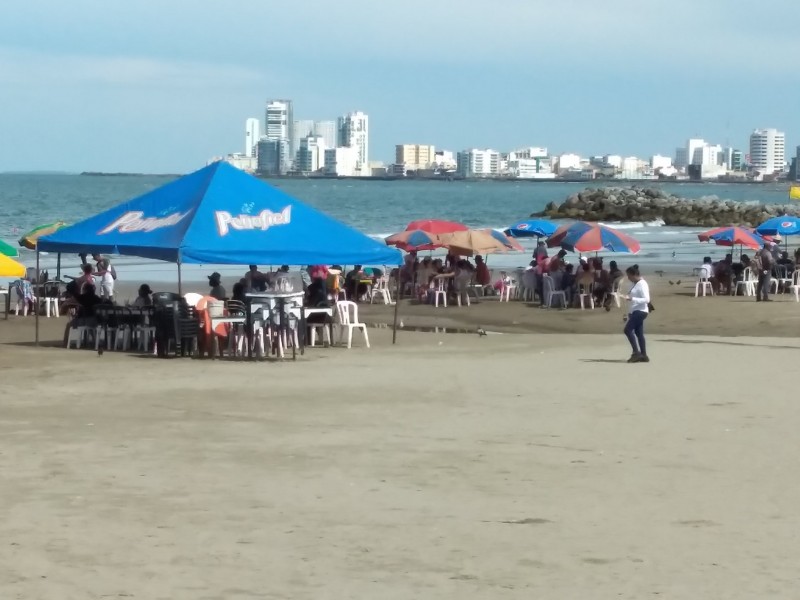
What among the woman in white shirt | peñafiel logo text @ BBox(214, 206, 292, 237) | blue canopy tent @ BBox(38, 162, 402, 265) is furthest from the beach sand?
peñafiel logo text @ BBox(214, 206, 292, 237)

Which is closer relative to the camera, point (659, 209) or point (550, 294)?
point (550, 294)

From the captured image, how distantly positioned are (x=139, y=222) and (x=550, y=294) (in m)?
11.1

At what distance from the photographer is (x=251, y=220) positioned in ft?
56.1

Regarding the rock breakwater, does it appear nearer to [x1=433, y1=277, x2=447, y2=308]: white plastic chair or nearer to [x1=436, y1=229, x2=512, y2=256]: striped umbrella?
[x1=436, y1=229, x2=512, y2=256]: striped umbrella

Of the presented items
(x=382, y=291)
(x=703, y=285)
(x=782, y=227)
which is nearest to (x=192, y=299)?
(x=382, y=291)

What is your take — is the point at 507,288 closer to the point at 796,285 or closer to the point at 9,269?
the point at 796,285

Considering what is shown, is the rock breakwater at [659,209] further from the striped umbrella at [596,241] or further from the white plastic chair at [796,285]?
the striped umbrella at [596,241]

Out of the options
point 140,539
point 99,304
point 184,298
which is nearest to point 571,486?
point 140,539

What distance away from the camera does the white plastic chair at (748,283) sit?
2864 centimetres

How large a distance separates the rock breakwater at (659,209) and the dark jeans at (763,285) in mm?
53846

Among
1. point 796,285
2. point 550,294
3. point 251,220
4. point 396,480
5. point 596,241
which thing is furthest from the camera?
point 796,285

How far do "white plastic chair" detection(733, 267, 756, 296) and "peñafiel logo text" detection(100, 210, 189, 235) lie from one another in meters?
15.4

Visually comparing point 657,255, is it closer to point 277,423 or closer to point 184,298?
point 184,298

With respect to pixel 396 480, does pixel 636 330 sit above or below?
above
